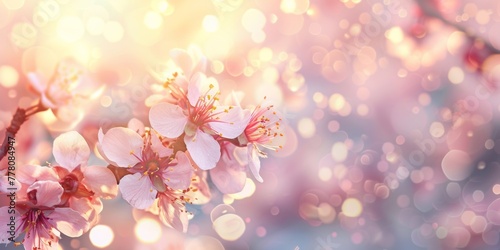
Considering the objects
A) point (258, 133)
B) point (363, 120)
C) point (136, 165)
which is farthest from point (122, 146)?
point (363, 120)

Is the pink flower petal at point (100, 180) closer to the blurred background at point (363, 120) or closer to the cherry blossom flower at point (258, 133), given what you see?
the cherry blossom flower at point (258, 133)

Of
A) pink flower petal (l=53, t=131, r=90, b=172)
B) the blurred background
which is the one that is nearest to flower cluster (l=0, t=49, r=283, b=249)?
pink flower petal (l=53, t=131, r=90, b=172)

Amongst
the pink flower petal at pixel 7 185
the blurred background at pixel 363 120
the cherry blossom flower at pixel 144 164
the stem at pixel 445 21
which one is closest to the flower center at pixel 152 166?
the cherry blossom flower at pixel 144 164

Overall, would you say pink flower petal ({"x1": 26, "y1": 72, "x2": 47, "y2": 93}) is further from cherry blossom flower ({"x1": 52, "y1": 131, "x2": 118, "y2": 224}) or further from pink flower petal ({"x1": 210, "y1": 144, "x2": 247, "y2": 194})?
pink flower petal ({"x1": 210, "y1": 144, "x2": 247, "y2": 194})

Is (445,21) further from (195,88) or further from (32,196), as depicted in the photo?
(32,196)

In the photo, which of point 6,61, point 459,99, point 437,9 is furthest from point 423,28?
point 6,61

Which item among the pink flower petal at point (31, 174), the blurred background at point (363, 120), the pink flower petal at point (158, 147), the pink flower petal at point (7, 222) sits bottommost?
the pink flower petal at point (7, 222)
